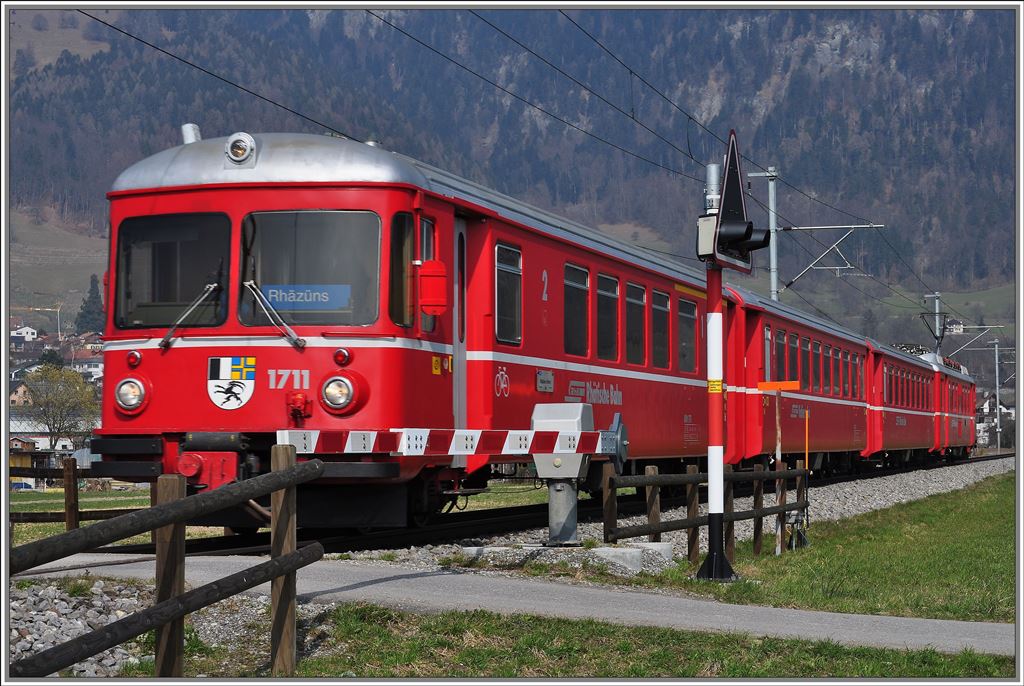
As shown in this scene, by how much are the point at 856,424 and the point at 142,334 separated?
23606 mm

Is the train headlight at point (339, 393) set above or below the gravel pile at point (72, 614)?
above

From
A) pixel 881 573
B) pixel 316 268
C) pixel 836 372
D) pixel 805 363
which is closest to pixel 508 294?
pixel 316 268

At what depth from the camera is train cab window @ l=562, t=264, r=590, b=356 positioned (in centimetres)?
1592

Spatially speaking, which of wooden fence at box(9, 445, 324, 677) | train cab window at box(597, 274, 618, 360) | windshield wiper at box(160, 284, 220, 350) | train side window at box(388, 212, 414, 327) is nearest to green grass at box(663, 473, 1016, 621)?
train cab window at box(597, 274, 618, 360)

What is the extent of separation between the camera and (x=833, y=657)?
7.88 meters

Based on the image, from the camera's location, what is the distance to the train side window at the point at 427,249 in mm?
12766

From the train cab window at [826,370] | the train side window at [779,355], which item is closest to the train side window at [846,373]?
the train cab window at [826,370]

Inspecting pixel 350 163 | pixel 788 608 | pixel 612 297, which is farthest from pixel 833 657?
pixel 612 297

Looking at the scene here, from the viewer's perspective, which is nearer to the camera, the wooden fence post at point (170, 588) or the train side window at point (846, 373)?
the wooden fence post at point (170, 588)

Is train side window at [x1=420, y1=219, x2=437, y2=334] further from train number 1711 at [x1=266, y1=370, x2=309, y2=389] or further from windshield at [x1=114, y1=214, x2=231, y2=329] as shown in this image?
windshield at [x1=114, y1=214, x2=231, y2=329]

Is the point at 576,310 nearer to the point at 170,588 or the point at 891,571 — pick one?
the point at 891,571

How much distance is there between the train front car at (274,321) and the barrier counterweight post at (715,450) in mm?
2387

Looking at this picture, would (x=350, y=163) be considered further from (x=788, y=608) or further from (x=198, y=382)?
(x=788, y=608)

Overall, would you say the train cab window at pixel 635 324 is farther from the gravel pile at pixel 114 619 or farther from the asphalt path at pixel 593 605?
the gravel pile at pixel 114 619
